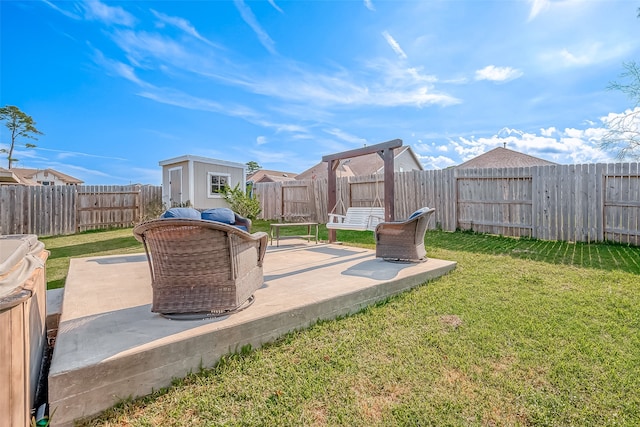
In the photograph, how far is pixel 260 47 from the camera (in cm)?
851

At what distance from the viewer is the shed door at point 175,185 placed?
13000 mm

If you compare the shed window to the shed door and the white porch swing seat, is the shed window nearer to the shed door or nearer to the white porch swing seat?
the shed door

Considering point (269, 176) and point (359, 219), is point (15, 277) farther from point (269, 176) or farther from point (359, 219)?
point (269, 176)

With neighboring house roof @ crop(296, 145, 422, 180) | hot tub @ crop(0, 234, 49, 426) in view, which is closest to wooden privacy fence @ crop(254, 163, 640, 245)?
hot tub @ crop(0, 234, 49, 426)

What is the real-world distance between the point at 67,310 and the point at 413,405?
281 centimetres

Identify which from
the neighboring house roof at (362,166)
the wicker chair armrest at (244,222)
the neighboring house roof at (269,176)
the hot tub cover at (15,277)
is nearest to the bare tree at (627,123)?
the wicker chair armrest at (244,222)

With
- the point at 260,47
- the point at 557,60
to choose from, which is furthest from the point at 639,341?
the point at 260,47

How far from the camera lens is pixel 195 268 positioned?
2275 millimetres

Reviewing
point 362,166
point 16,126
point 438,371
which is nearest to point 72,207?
point 438,371

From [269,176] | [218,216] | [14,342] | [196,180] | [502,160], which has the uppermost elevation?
[269,176]

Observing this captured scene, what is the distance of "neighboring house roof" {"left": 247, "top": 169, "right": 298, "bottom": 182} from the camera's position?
31959 millimetres

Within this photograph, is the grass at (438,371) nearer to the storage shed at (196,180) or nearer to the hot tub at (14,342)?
the hot tub at (14,342)

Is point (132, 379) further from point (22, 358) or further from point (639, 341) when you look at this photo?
point (639, 341)

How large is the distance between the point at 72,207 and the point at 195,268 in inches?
480
